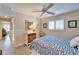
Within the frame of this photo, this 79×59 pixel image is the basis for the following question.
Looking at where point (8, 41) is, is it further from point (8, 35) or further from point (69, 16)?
point (69, 16)

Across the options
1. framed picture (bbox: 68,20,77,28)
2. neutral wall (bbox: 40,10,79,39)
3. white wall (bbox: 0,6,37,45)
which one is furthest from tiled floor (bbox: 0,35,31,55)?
framed picture (bbox: 68,20,77,28)

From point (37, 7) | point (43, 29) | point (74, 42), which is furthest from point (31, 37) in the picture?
point (74, 42)

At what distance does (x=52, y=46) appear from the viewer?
1516 millimetres

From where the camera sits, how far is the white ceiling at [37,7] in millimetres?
1397

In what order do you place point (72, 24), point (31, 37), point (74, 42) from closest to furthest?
point (74, 42) < point (72, 24) < point (31, 37)

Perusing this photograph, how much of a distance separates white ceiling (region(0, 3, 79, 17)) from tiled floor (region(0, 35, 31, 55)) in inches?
20.2

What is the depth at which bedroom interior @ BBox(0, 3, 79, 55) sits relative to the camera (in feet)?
4.69

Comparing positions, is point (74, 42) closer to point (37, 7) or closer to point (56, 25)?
point (56, 25)

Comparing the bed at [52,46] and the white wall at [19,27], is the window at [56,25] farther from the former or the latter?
the white wall at [19,27]

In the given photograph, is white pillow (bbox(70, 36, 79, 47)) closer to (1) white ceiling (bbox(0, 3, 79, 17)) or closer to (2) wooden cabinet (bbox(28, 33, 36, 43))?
(1) white ceiling (bbox(0, 3, 79, 17))

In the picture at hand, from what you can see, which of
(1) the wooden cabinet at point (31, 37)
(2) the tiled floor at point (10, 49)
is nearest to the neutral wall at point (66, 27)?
(1) the wooden cabinet at point (31, 37)

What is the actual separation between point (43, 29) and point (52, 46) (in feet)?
1.09

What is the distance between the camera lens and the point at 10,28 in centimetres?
161
